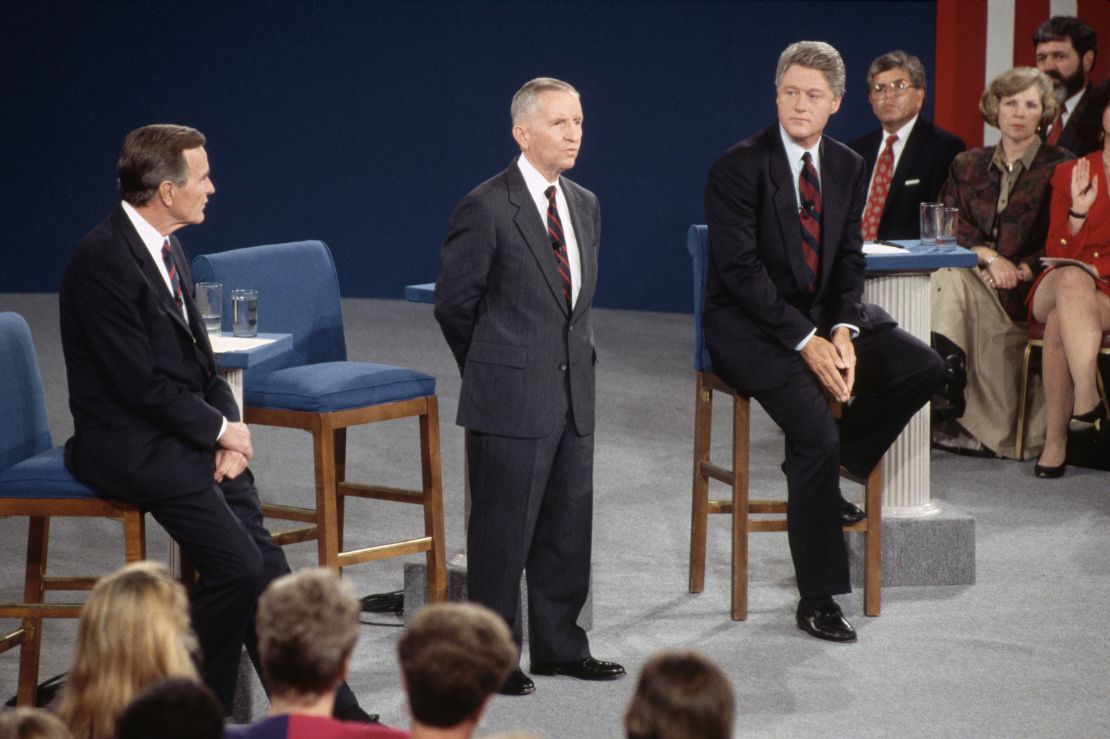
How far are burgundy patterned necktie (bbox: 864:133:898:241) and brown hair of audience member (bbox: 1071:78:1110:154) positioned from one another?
27.7 inches

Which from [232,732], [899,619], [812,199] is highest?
[812,199]

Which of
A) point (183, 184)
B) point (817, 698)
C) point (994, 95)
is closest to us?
point (183, 184)

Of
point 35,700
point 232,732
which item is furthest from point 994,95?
point 232,732

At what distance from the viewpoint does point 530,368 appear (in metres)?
3.56

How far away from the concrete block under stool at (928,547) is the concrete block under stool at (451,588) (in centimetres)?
87

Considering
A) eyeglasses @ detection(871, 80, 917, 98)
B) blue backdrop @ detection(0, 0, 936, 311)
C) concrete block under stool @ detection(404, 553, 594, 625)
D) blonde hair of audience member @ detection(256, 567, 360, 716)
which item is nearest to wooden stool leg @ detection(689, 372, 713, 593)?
concrete block under stool @ detection(404, 553, 594, 625)

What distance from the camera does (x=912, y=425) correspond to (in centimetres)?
448

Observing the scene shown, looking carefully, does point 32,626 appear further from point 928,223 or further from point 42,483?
point 928,223

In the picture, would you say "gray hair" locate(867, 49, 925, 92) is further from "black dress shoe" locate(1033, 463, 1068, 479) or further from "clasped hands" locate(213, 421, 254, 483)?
"clasped hands" locate(213, 421, 254, 483)

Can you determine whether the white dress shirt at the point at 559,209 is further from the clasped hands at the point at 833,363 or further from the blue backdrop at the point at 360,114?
the blue backdrop at the point at 360,114

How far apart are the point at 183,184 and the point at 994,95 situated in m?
3.72

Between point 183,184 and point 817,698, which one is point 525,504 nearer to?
point 817,698

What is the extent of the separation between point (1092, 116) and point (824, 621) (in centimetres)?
278

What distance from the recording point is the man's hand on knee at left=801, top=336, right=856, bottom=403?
3984 mm
